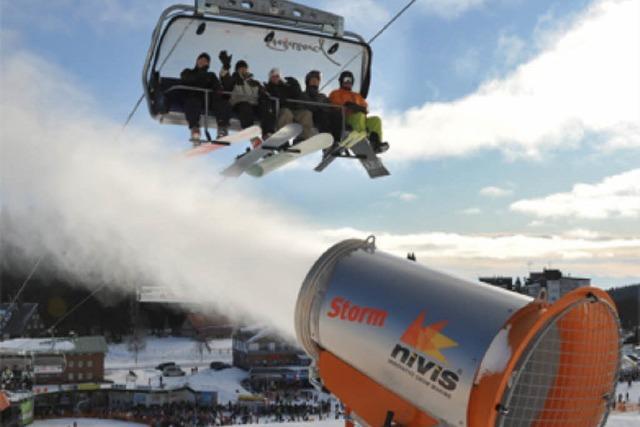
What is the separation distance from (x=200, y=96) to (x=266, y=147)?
1.04m

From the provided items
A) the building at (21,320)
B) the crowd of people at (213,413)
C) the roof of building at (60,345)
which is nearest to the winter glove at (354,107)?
the crowd of people at (213,413)

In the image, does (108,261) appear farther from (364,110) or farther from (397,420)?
(397,420)

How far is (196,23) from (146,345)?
5340cm

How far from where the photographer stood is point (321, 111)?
9.30 metres

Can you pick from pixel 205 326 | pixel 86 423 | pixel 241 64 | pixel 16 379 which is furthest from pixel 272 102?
pixel 205 326

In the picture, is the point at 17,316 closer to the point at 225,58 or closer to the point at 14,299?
the point at 14,299

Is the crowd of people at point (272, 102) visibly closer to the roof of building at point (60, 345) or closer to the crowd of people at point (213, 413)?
the crowd of people at point (213, 413)

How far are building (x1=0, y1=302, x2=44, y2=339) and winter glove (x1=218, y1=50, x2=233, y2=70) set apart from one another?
47.4 metres

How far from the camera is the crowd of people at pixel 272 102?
8.48m

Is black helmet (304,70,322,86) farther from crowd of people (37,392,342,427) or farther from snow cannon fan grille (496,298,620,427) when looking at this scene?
crowd of people (37,392,342,427)

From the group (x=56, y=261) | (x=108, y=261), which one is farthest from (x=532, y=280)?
(x=56, y=261)

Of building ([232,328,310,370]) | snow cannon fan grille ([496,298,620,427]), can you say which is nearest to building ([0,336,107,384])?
building ([232,328,310,370])

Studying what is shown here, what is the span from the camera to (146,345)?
2274 inches

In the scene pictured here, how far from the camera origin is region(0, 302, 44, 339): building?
167 ft
